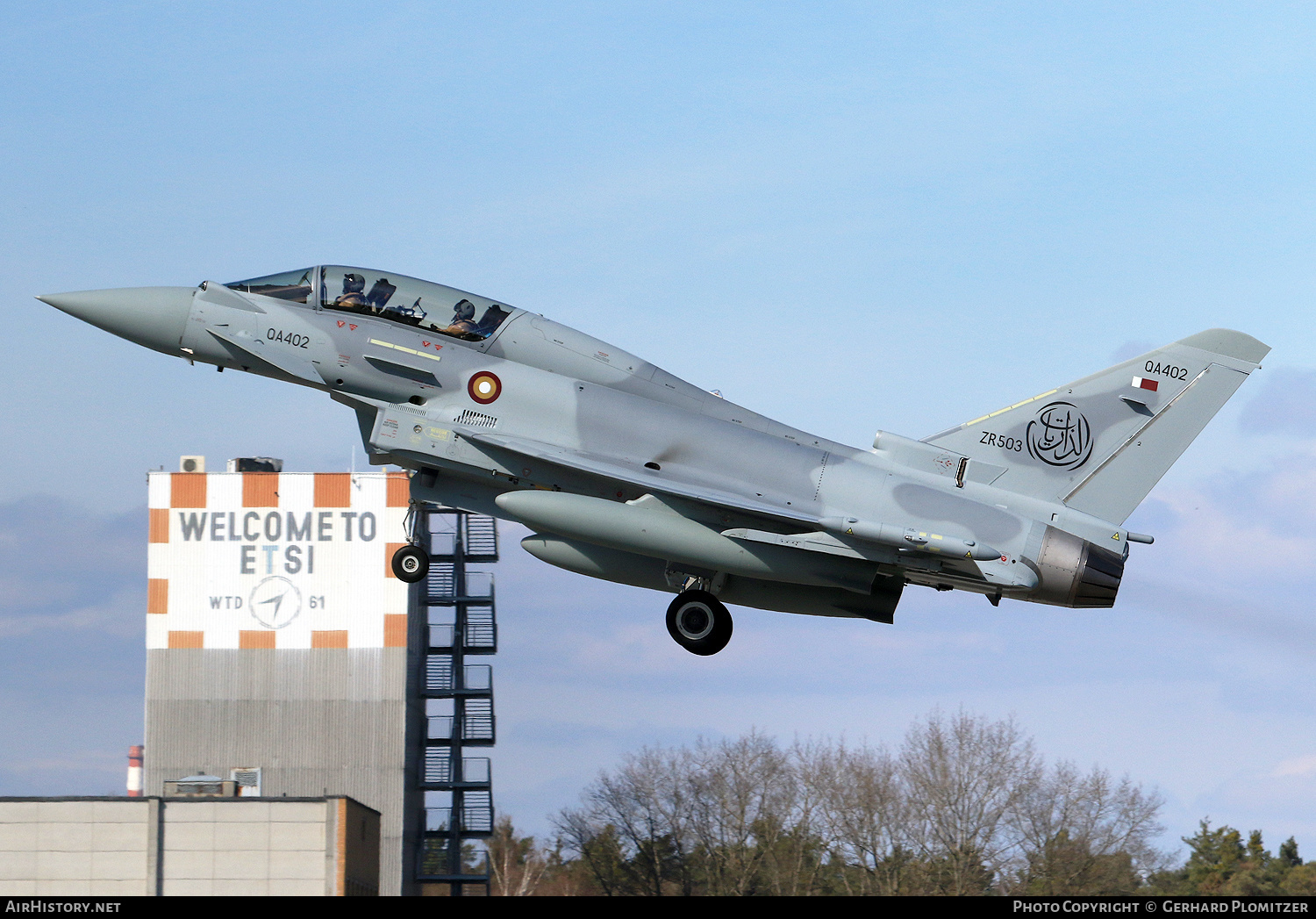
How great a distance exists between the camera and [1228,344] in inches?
762

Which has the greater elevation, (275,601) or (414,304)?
(275,601)

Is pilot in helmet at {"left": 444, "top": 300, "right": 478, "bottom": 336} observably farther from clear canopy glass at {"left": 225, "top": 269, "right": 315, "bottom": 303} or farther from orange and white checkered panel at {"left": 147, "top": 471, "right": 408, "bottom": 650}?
orange and white checkered panel at {"left": 147, "top": 471, "right": 408, "bottom": 650}

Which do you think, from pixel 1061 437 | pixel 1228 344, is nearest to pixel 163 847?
pixel 1061 437

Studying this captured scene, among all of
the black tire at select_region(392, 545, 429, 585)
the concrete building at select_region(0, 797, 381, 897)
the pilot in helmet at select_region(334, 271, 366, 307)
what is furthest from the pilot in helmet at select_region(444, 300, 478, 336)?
the concrete building at select_region(0, 797, 381, 897)

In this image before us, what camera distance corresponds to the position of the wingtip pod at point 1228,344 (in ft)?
63.5

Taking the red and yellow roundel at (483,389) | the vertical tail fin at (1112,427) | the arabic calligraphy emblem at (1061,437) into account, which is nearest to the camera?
the red and yellow roundel at (483,389)

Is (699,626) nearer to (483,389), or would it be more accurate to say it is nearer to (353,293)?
(483,389)

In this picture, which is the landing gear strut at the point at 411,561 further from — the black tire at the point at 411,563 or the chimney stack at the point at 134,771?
the chimney stack at the point at 134,771

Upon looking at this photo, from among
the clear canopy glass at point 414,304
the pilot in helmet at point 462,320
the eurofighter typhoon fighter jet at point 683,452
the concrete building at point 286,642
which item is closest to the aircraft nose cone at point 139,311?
the eurofighter typhoon fighter jet at point 683,452

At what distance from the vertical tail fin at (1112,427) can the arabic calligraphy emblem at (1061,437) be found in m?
0.01

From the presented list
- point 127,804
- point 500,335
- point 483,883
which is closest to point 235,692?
point 483,883

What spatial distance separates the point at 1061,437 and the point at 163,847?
24148 millimetres

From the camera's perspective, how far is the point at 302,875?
1362 inches

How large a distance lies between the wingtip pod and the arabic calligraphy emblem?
1.74m
